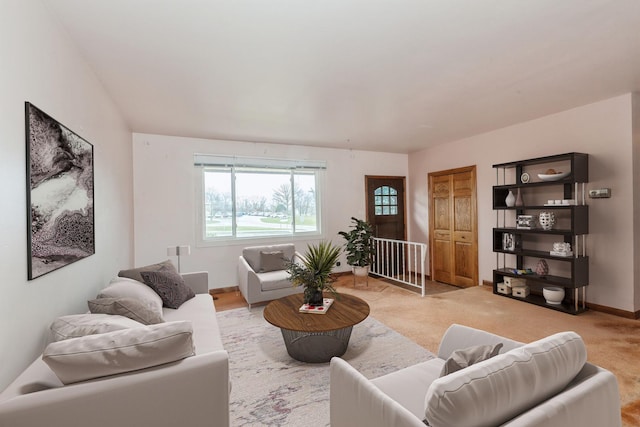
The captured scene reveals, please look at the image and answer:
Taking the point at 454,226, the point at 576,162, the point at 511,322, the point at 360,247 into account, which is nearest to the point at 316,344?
the point at 511,322

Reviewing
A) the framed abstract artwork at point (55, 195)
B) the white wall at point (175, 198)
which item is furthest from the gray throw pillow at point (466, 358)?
the white wall at point (175, 198)

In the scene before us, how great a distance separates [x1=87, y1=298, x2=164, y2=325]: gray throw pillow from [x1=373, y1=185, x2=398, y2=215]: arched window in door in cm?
479

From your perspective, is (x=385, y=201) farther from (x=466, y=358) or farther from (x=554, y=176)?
(x=466, y=358)

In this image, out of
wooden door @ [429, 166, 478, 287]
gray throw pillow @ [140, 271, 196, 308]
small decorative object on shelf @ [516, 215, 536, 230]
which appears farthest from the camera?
wooden door @ [429, 166, 478, 287]

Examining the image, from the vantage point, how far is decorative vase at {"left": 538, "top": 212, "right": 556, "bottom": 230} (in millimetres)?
3877

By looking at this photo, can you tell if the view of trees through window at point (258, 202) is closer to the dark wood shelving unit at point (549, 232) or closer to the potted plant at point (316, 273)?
the potted plant at point (316, 273)

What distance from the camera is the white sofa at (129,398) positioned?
44.4 inches

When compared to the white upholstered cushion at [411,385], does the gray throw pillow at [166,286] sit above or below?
above

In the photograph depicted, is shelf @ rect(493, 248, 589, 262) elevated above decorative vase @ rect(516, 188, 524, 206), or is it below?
below

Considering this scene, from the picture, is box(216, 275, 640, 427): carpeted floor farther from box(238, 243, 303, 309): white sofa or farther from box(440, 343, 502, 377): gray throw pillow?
box(440, 343, 502, 377): gray throw pillow

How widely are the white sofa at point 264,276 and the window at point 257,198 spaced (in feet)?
2.25

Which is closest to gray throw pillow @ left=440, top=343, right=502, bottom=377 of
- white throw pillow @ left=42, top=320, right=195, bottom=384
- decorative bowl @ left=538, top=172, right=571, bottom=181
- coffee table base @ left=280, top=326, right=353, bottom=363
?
white throw pillow @ left=42, top=320, right=195, bottom=384

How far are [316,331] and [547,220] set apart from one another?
342cm

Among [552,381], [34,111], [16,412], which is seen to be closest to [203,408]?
[16,412]
